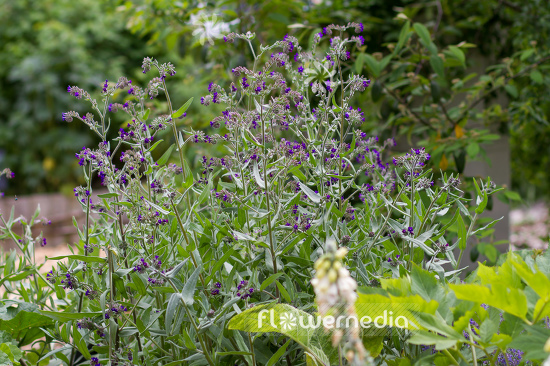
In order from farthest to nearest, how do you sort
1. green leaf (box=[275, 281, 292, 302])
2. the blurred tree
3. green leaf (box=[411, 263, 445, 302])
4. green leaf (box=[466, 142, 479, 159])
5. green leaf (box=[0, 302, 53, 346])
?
the blurred tree, green leaf (box=[466, 142, 479, 159]), green leaf (box=[0, 302, 53, 346]), green leaf (box=[275, 281, 292, 302]), green leaf (box=[411, 263, 445, 302])

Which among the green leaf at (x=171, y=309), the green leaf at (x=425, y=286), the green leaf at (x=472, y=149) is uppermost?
the green leaf at (x=425, y=286)

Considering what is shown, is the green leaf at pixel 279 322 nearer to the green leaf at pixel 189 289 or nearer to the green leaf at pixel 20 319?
the green leaf at pixel 189 289

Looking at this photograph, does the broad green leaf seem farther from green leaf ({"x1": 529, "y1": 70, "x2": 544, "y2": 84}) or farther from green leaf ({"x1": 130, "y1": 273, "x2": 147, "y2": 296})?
green leaf ({"x1": 529, "y1": 70, "x2": 544, "y2": 84})

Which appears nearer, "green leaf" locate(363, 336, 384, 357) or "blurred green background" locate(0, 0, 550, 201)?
"green leaf" locate(363, 336, 384, 357)

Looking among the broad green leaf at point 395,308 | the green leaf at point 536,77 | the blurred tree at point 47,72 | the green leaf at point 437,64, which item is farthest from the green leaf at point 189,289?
the blurred tree at point 47,72

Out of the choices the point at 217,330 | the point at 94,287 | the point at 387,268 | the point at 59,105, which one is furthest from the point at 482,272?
the point at 59,105

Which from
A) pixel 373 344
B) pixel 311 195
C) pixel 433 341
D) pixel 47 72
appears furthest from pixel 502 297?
pixel 47 72

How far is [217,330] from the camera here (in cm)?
82

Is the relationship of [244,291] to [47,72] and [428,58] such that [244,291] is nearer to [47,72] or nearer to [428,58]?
[428,58]

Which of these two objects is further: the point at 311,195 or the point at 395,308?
the point at 311,195

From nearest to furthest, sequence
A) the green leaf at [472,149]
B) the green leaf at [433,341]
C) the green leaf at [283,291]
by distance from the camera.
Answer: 1. the green leaf at [433,341]
2. the green leaf at [283,291]
3. the green leaf at [472,149]

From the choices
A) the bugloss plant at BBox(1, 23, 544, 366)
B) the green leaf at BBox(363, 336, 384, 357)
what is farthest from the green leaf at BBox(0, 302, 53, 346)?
the green leaf at BBox(363, 336, 384, 357)

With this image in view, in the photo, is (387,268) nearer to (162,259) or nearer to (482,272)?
(482,272)

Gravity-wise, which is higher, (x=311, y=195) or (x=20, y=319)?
(x=311, y=195)
